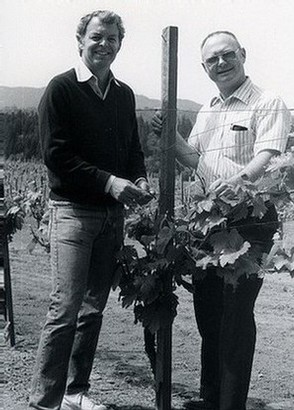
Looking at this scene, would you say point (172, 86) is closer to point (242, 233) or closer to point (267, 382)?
point (242, 233)

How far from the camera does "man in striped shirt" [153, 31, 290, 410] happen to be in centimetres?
313

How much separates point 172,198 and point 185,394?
44.5 inches

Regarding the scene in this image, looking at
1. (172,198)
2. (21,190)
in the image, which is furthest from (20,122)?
(172,198)

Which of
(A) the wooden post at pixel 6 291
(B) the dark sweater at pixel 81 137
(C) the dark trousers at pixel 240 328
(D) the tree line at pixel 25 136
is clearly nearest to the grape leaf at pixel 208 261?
(C) the dark trousers at pixel 240 328

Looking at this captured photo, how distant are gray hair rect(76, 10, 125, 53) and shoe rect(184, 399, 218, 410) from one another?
1739 millimetres

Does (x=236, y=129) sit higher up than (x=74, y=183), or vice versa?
(x=236, y=129)

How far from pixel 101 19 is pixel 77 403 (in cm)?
170

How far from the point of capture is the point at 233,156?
3238 millimetres

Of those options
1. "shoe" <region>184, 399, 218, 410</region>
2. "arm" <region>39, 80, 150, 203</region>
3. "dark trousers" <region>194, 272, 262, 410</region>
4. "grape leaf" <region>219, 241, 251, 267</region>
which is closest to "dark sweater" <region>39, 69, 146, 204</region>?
"arm" <region>39, 80, 150, 203</region>

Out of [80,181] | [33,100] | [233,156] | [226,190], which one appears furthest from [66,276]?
[33,100]

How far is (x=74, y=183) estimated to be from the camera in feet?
10.3

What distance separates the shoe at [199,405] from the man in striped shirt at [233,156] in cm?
20

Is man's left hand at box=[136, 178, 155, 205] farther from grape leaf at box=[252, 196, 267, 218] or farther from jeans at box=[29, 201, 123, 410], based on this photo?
grape leaf at box=[252, 196, 267, 218]

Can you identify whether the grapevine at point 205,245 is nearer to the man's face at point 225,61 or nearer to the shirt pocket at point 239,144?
the shirt pocket at point 239,144
